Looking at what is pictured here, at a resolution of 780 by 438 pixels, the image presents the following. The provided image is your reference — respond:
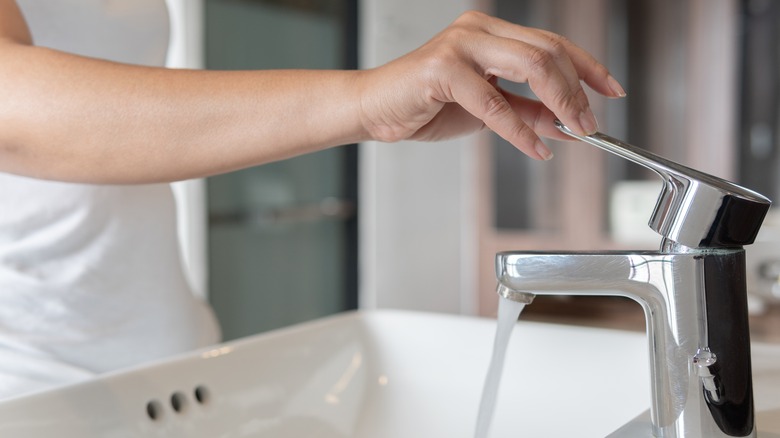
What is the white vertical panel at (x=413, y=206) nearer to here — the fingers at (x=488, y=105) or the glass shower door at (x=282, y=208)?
the glass shower door at (x=282, y=208)

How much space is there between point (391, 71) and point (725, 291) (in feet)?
0.73

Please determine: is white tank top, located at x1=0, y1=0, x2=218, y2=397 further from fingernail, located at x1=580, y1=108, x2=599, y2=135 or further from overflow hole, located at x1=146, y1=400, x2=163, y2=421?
fingernail, located at x1=580, y1=108, x2=599, y2=135

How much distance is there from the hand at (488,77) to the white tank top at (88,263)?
0.32 metres

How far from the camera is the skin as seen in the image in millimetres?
480

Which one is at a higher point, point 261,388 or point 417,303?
point 261,388

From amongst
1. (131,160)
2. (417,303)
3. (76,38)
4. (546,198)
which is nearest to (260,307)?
(417,303)

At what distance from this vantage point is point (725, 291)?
1.48ft

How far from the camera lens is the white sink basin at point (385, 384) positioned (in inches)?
24.0

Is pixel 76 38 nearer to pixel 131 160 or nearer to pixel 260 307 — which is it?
pixel 131 160

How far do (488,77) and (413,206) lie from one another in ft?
7.78

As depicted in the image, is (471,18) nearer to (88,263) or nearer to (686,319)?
(686,319)

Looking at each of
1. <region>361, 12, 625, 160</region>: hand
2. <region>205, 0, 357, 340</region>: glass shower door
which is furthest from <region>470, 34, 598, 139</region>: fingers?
<region>205, 0, 357, 340</region>: glass shower door

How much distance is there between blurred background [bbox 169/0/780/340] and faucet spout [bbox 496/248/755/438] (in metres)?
1.44

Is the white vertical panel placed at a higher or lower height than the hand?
lower
